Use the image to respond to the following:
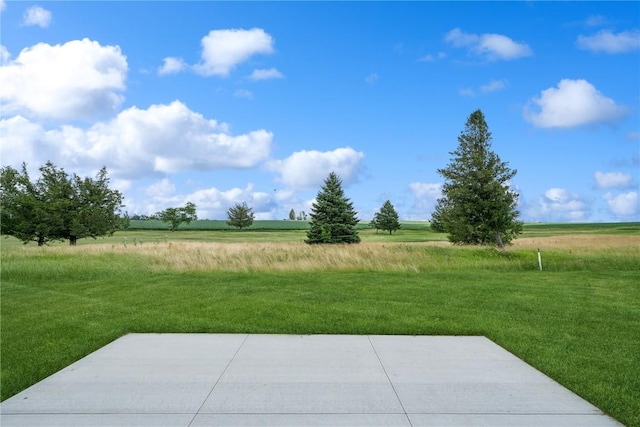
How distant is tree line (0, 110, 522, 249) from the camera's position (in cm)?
2895

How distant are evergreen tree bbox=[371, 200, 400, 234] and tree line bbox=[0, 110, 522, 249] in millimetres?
35411

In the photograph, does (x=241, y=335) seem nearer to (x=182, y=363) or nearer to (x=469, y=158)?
(x=182, y=363)

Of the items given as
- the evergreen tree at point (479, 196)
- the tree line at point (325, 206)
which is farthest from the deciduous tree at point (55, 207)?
the evergreen tree at point (479, 196)

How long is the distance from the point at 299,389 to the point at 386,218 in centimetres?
6808

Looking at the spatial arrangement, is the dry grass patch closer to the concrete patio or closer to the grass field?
the grass field

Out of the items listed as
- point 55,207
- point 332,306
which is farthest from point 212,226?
point 332,306

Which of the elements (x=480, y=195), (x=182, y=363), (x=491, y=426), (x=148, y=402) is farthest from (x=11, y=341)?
(x=480, y=195)

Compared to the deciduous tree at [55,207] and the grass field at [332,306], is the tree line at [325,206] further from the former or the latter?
the grass field at [332,306]

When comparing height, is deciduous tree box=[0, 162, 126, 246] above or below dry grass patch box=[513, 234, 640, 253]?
above

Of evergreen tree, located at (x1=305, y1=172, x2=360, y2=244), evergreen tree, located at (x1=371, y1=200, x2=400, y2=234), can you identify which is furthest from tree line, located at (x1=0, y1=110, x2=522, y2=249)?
evergreen tree, located at (x1=371, y1=200, x2=400, y2=234)

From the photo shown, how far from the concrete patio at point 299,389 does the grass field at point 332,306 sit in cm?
54

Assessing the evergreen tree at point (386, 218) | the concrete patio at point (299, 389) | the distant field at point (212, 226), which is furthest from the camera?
the distant field at point (212, 226)

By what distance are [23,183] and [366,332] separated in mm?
31768

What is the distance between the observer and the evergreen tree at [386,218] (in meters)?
71.6
